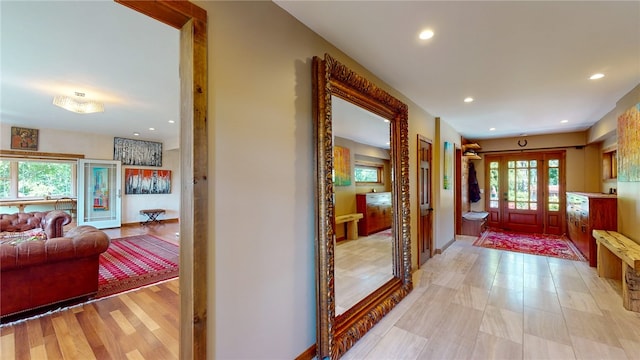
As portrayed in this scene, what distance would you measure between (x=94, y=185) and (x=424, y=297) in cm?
829

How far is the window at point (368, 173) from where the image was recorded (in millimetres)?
4840

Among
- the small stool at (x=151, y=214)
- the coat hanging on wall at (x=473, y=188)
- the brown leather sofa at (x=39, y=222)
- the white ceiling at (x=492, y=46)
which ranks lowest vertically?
the small stool at (x=151, y=214)

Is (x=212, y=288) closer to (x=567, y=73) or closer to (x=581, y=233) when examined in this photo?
(x=567, y=73)

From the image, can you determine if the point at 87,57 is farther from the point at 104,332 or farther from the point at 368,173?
the point at 368,173

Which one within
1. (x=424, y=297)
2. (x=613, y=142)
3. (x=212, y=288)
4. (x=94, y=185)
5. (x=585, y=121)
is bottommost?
(x=424, y=297)

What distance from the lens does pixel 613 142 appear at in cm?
481

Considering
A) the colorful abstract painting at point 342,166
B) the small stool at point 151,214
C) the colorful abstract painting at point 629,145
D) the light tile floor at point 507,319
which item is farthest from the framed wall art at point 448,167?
the small stool at point 151,214

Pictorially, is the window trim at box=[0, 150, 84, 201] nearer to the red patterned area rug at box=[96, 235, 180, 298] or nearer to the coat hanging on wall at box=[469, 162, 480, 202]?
the red patterned area rug at box=[96, 235, 180, 298]

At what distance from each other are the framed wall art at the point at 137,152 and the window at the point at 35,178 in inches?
39.4

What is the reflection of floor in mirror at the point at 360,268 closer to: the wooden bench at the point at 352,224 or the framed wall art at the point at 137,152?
the wooden bench at the point at 352,224

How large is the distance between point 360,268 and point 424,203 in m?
1.50

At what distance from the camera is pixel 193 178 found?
126 centimetres

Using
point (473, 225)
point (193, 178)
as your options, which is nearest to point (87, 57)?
point (193, 178)

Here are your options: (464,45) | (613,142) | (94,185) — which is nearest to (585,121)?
(613,142)
